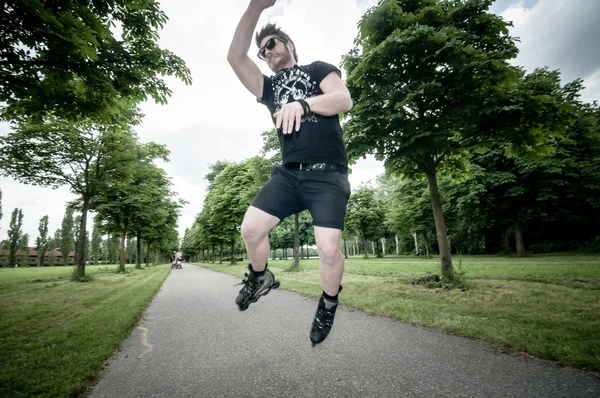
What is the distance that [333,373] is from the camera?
341 cm

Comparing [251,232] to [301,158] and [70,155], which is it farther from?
[70,155]

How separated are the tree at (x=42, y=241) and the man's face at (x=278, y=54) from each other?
359ft

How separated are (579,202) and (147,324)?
35.2 m

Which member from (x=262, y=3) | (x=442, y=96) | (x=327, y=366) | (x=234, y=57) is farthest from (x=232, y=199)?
(x=262, y=3)

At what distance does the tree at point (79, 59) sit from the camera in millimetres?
5285

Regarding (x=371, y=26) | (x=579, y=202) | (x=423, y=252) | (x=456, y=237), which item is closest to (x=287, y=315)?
(x=371, y=26)

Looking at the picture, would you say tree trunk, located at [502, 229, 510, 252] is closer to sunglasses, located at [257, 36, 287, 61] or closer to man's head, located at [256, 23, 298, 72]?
man's head, located at [256, 23, 298, 72]

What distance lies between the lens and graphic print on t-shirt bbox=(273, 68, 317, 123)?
2.42m

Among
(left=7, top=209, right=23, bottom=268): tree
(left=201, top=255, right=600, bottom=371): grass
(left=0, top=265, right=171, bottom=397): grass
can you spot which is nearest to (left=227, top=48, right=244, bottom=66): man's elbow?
(left=0, top=265, right=171, bottom=397): grass

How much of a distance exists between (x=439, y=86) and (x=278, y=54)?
7206mm

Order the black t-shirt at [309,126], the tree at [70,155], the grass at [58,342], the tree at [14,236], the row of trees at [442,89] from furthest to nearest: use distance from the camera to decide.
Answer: the tree at [14,236] < the tree at [70,155] < the row of trees at [442,89] < the grass at [58,342] < the black t-shirt at [309,126]

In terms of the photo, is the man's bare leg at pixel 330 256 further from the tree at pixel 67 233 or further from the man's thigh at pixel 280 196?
the tree at pixel 67 233

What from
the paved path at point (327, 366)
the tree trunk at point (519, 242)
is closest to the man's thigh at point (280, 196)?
the paved path at point (327, 366)

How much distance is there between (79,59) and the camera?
6.14 metres
